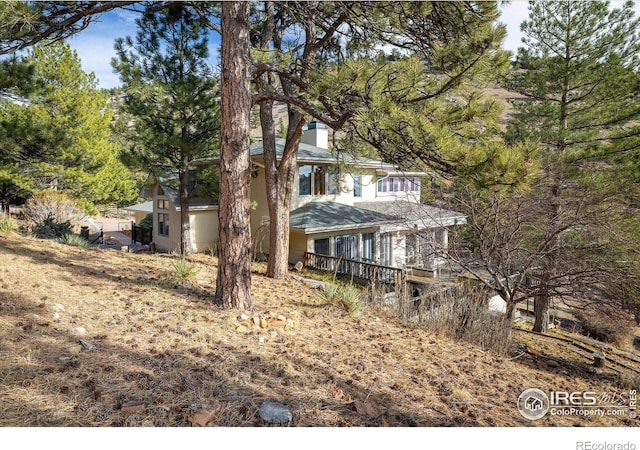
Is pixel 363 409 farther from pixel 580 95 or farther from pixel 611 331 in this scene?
pixel 611 331

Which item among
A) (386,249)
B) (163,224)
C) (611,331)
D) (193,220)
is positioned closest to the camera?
(611,331)

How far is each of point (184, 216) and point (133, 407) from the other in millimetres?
10109

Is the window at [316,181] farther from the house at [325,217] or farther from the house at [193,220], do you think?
the house at [193,220]

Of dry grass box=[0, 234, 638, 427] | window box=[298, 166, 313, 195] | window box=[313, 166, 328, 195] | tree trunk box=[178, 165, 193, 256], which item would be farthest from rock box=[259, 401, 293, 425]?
window box=[313, 166, 328, 195]

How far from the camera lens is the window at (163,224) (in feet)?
47.8

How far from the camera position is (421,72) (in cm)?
428

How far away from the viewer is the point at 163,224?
14.8 m

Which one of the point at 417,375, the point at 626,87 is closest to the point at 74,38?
the point at 417,375

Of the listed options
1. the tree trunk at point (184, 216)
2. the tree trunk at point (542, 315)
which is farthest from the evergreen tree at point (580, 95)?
the tree trunk at point (184, 216)

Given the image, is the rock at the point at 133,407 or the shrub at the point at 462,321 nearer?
the rock at the point at 133,407

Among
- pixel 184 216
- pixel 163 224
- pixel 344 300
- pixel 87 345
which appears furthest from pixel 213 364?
pixel 163 224

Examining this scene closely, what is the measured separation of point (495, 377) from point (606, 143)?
9341mm

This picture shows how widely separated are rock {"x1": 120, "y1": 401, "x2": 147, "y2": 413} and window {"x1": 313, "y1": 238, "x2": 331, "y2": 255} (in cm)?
1062

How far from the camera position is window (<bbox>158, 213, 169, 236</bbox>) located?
14.6 meters
